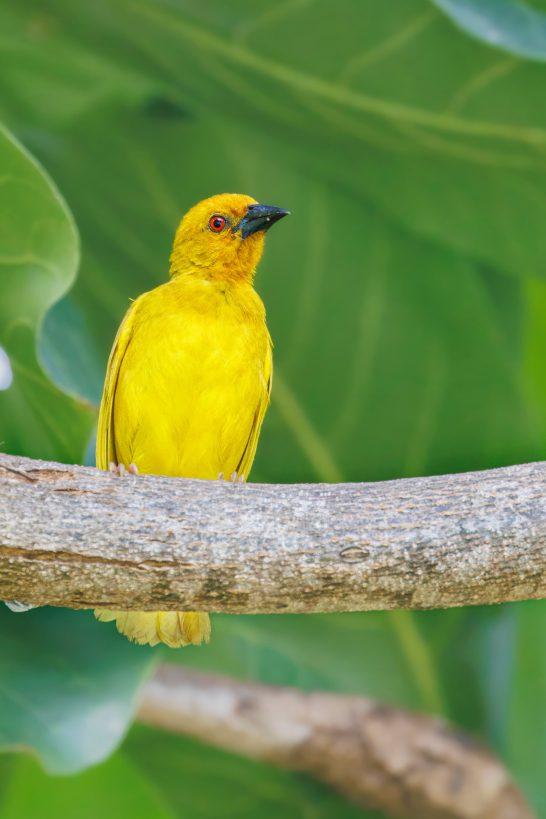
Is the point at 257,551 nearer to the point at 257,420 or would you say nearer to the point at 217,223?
the point at 257,420

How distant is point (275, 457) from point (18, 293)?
121 centimetres

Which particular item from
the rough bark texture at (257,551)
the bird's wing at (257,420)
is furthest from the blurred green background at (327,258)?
the rough bark texture at (257,551)

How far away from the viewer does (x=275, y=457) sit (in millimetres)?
3842

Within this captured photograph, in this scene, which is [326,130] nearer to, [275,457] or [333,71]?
[333,71]

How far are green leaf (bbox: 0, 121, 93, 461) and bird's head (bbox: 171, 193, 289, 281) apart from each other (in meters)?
0.73

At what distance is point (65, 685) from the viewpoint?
10.4 feet

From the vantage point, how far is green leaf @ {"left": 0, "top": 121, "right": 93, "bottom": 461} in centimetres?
285

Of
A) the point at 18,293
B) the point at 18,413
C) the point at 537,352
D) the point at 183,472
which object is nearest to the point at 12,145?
the point at 18,293

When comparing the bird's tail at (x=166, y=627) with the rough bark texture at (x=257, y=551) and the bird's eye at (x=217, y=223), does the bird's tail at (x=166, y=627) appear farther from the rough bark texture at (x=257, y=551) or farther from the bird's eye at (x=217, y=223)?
the bird's eye at (x=217, y=223)

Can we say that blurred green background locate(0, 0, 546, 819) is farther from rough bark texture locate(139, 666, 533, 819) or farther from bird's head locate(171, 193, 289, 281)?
bird's head locate(171, 193, 289, 281)

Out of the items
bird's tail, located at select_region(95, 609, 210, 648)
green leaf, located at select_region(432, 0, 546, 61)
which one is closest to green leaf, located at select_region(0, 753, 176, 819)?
bird's tail, located at select_region(95, 609, 210, 648)

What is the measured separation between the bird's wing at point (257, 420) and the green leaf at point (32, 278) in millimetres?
579

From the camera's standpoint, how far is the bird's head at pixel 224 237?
3.56 metres

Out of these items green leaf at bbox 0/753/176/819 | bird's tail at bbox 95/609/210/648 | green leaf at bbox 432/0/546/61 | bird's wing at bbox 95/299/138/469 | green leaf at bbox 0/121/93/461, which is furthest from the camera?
green leaf at bbox 0/753/176/819
